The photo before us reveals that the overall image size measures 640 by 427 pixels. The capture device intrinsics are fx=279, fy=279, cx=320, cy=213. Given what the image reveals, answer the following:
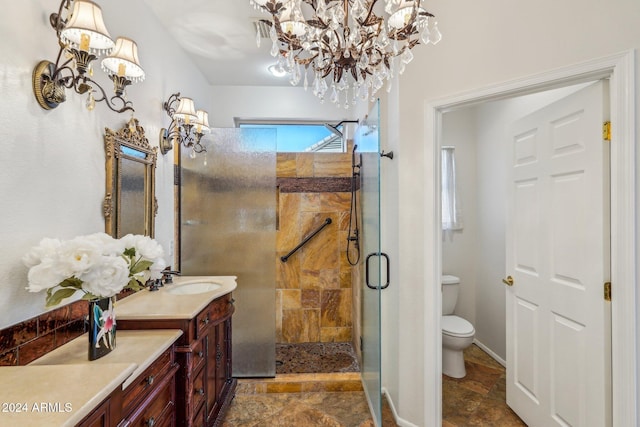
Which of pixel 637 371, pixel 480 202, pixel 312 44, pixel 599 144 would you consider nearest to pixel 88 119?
pixel 312 44

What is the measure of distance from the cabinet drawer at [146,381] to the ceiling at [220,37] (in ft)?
7.49

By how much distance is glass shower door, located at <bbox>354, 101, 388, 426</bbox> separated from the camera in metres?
1.79

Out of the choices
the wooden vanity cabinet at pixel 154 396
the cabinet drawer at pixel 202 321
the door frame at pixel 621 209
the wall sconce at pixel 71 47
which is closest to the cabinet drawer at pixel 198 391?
the wooden vanity cabinet at pixel 154 396

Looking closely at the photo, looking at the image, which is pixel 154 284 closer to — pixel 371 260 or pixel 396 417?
pixel 371 260

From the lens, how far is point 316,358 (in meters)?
2.77

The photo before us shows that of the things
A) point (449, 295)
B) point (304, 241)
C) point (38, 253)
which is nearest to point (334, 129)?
point (304, 241)

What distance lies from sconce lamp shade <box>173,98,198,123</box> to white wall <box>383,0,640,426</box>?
1550 millimetres

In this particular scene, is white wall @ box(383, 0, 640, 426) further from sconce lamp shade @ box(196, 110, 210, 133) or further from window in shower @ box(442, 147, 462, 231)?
sconce lamp shade @ box(196, 110, 210, 133)

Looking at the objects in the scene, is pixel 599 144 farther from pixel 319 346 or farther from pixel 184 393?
pixel 319 346

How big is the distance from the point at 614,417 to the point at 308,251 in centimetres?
244

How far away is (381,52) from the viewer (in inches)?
51.6

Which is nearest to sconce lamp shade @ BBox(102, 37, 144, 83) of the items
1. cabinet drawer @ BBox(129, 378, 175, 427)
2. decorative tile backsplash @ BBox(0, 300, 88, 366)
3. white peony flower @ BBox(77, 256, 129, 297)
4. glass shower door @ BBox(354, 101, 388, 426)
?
white peony flower @ BBox(77, 256, 129, 297)

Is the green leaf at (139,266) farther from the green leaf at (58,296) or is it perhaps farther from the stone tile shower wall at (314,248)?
the stone tile shower wall at (314,248)

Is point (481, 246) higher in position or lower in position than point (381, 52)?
lower
